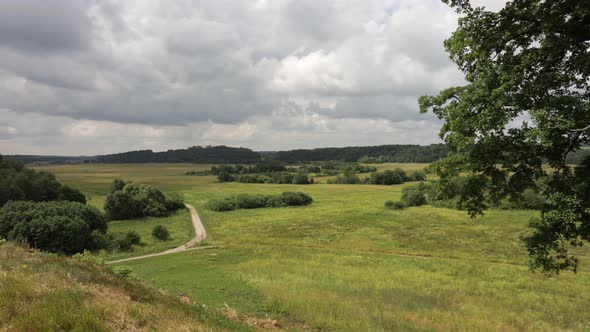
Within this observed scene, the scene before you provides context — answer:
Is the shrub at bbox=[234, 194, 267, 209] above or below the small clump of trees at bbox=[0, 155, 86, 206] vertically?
below

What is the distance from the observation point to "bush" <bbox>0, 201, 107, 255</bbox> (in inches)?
1694

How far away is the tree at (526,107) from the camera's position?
36.6ft

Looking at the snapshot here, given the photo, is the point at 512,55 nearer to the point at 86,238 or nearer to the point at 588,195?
the point at 588,195

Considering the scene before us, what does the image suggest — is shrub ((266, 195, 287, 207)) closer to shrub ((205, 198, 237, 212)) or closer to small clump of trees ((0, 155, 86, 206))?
shrub ((205, 198, 237, 212))

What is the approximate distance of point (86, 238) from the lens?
4828 cm

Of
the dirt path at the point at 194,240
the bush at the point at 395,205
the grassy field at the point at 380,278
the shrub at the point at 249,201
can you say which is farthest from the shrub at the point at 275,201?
the grassy field at the point at 380,278

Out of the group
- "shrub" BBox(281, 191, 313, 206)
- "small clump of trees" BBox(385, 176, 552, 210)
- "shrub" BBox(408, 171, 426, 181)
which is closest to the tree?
"small clump of trees" BBox(385, 176, 552, 210)

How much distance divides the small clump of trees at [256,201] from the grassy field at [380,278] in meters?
28.4

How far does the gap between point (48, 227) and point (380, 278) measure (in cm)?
4455

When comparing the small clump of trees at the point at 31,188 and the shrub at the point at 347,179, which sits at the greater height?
the small clump of trees at the point at 31,188

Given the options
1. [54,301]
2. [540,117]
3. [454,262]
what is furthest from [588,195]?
[454,262]

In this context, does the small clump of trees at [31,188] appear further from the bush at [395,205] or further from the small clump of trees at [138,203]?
the bush at [395,205]

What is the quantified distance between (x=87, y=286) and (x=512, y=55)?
18359 millimetres

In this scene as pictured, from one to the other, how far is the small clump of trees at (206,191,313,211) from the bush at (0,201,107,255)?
4669 cm
